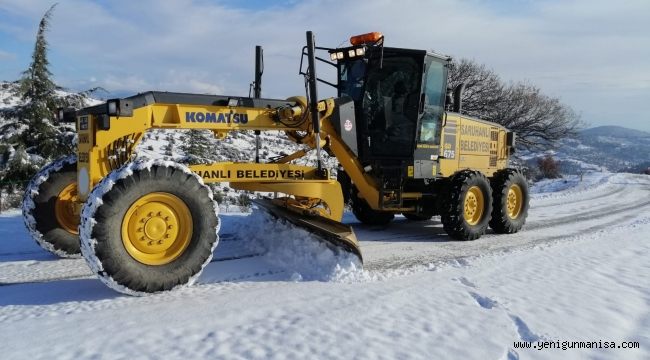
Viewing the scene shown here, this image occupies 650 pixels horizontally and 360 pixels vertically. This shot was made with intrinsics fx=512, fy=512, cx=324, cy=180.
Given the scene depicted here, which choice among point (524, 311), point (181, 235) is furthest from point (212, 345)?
point (524, 311)

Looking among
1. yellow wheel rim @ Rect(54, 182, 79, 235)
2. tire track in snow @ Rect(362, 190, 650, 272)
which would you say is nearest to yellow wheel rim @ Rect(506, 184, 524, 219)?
tire track in snow @ Rect(362, 190, 650, 272)

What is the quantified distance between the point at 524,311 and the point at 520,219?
4.98 m

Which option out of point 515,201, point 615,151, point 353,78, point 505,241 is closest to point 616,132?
point 615,151

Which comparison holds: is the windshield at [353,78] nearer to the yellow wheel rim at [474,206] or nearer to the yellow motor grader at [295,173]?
the yellow motor grader at [295,173]

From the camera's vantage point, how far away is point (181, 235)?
469 centimetres

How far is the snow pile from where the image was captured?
17.3 ft

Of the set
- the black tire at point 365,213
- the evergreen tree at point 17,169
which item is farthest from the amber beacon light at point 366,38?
the evergreen tree at point 17,169

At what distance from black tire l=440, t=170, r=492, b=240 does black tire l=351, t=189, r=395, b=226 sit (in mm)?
1540

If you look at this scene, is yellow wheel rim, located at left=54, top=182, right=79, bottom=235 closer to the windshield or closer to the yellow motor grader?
the yellow motor grader

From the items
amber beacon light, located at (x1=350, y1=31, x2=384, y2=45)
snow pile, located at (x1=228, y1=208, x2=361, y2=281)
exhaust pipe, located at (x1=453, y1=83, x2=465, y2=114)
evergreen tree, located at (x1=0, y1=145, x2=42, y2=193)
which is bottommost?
snow pile, located at (x1=228, y1=208, x2=361, y2=281)

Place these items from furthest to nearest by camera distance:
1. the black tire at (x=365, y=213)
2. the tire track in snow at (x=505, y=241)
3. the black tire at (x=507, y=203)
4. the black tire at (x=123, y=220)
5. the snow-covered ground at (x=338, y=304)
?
the black tire at (x=365, y=213), the black tire at (x=507, y=203), the tire track in snow at (x=505, y=241), the black tire at (x=123, y=220), the snow-covered ground at (x=338, y=304)

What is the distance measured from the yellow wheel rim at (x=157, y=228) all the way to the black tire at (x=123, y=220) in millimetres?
31

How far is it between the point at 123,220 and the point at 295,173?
2.33 metres

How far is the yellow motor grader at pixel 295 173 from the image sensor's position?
174 inches
